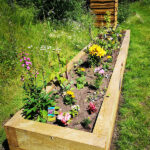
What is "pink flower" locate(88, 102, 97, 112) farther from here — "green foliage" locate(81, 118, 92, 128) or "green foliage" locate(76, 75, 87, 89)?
"green foliage" locate(76, 75, 87, 89)

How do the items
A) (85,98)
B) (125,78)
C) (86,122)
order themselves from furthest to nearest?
(125,78) < (85,98) < (86,122)

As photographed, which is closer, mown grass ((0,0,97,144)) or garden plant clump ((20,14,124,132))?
garden plant clump ((20,14,124,132))

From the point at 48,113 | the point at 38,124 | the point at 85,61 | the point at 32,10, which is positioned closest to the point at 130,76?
the point at 85,61

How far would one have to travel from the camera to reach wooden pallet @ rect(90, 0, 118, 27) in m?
6.75

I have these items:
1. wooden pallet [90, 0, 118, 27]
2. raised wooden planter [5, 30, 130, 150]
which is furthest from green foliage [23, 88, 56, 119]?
wooden pallet [90, 0, 118, 27]

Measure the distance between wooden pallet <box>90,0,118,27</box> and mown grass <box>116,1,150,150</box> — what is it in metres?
1.59

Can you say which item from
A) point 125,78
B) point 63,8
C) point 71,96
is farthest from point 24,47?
point 63,8

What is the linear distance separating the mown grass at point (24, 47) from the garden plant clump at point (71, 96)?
275 mm

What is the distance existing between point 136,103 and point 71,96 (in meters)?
1.34

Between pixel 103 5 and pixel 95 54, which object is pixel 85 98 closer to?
pixel 95 54

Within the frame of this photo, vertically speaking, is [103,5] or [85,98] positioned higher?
[103,5]

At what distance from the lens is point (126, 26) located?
26.5ft

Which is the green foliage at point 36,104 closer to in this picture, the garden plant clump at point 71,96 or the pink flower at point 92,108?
the garden plant clump at point 71,96

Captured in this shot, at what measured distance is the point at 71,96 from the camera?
2.45 m
